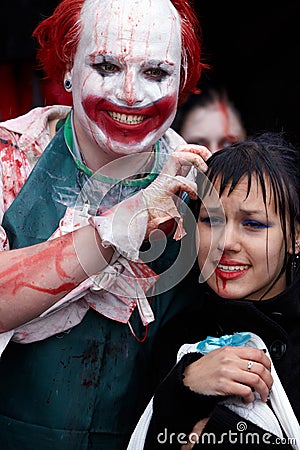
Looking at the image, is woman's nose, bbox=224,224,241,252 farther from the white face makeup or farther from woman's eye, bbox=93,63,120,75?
woman's eye, bbox=93,63,120,75

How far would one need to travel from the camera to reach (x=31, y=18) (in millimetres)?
3193

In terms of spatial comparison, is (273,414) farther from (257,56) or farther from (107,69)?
(257,56)

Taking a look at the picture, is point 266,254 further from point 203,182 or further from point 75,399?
point 75,399

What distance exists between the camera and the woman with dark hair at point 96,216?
5.59 feet

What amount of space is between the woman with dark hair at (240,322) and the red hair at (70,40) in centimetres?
28

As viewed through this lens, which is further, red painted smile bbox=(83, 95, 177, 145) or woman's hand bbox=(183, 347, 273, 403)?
red painted smile bbox=(83, 95, 177, 145)

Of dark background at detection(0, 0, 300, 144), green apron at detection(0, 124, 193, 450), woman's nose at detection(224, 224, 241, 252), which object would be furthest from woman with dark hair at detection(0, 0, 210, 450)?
dark background at detection(0, 0, 300, 144)

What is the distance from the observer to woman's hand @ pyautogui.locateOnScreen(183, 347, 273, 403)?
4.81 ft

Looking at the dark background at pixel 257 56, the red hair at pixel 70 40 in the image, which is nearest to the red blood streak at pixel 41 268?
the red hair at pixel 70 40

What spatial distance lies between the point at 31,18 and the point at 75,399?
192 cm

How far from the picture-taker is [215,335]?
1.67 meters

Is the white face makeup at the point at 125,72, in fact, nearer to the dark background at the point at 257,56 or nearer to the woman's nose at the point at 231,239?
the woman's nose at the point at 231,239

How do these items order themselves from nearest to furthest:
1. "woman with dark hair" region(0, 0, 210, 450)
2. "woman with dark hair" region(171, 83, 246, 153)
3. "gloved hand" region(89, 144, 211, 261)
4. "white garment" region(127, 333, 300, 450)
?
"white garment" region(127, 333, 300, 450) → "gloved hand" region(89, 144, 211, 261) → "woman with dark hair" region(0, 0, 210, 450) → "woman with dark hair" region(171, 83, 246, 153)

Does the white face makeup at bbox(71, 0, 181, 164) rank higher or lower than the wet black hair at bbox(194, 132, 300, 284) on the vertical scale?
higher
